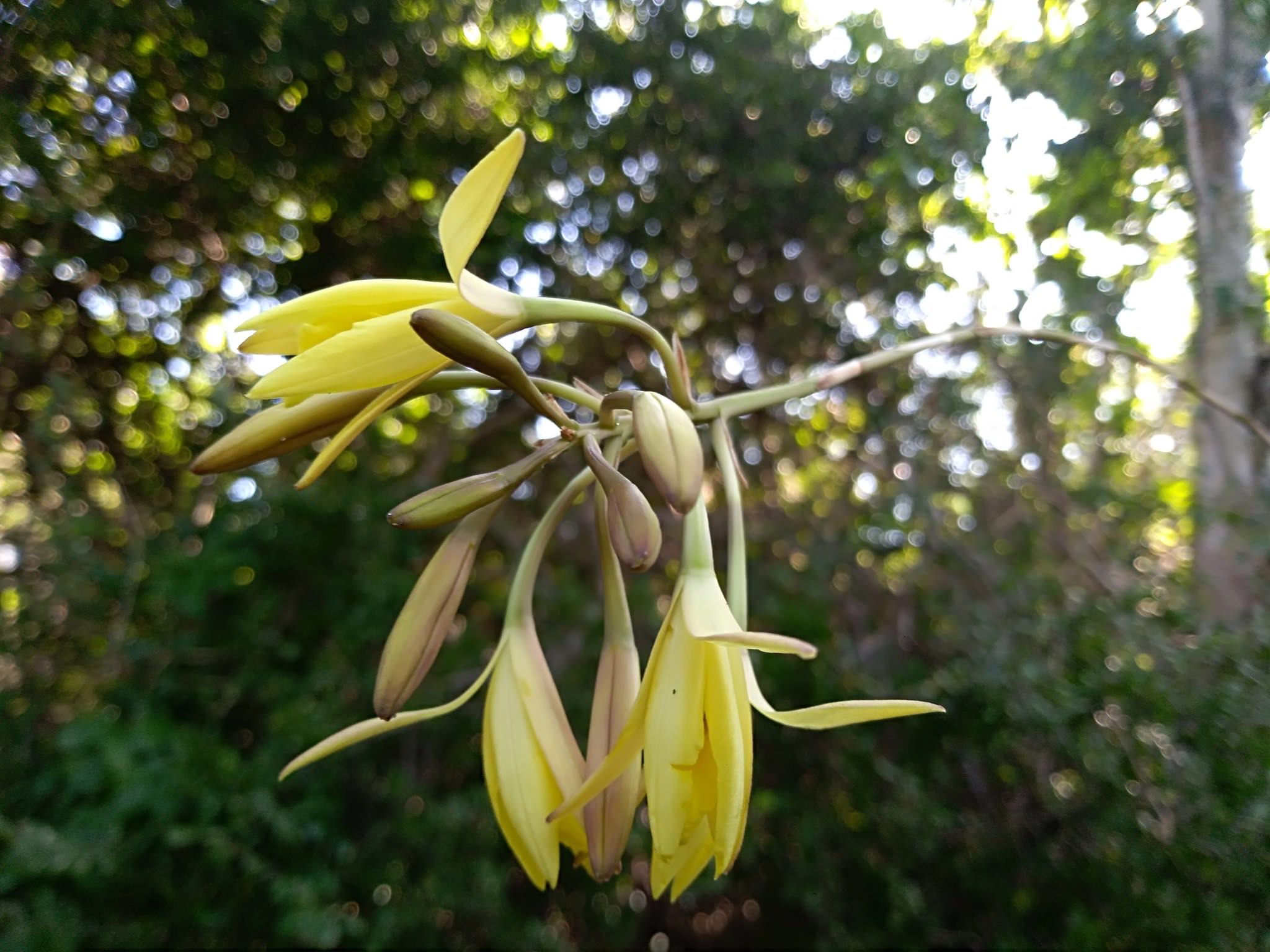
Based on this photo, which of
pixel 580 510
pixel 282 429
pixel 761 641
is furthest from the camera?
pixel 580 510

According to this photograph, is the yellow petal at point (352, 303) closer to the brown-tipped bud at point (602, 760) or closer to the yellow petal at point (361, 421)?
the yellow petal at point (361, 421)

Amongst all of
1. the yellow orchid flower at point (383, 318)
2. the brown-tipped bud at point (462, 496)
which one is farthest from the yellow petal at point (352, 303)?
the brown-tipped bud at point (462, 496)

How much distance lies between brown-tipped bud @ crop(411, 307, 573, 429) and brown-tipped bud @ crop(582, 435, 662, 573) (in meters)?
0.08

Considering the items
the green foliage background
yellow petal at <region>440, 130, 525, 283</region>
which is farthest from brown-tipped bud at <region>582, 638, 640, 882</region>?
the green foliage background

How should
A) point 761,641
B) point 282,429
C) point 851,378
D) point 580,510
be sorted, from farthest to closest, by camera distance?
point 580,510, point 851,378, point 282,429, point 761,641

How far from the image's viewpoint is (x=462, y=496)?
0.46 meters

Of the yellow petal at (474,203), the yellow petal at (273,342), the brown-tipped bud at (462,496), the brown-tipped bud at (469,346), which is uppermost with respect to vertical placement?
the yellow petal at (474,203)

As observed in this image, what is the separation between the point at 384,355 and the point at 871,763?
33.5 inches

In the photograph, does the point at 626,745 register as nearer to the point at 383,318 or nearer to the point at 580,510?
the point at 383,318

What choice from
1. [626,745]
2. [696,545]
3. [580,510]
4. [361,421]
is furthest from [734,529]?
[580,510]

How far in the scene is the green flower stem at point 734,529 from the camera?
1.67ft

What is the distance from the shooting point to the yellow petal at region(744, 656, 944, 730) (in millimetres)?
378

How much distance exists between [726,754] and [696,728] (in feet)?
0.08

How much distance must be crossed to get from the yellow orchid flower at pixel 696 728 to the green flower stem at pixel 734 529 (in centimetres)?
7
